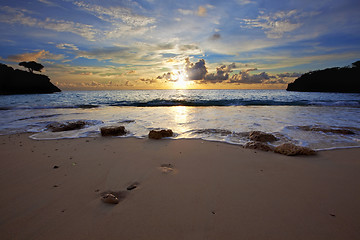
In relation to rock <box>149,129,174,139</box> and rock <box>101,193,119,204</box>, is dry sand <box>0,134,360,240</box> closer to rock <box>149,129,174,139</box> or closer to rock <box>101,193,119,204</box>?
rock <box>101,193,119,204</box>

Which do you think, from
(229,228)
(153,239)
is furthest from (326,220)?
(153,239)

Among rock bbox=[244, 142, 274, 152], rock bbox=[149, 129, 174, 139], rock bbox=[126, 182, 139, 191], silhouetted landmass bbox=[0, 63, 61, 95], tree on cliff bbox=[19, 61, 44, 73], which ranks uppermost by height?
tree on cliff bbox=[19, 61, 44, 73]

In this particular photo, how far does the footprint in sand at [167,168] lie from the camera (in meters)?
2.91

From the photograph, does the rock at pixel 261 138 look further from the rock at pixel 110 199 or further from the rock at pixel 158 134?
the rock at pixel 110 199

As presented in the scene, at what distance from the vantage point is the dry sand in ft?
5.31

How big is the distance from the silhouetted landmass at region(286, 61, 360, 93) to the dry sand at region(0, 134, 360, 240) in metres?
72.7

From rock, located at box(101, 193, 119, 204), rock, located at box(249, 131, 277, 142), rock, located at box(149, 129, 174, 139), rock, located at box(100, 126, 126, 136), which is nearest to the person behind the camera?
rock, located at box(101, 193, 119, 204)

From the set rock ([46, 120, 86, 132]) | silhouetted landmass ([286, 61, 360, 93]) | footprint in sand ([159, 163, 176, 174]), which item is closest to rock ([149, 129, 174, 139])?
footprint in sand ([159, 163, 176, 174])

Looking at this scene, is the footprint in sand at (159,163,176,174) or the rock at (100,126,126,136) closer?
the footprint in sand at (159,163,176,174)

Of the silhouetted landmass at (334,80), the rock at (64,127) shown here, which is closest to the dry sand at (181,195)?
the rock at (64,127)

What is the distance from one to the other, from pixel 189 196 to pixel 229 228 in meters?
0.64

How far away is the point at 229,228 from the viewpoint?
1.63 metres

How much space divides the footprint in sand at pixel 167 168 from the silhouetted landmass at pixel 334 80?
73.9 meters

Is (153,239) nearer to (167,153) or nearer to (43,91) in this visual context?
(167,153)
